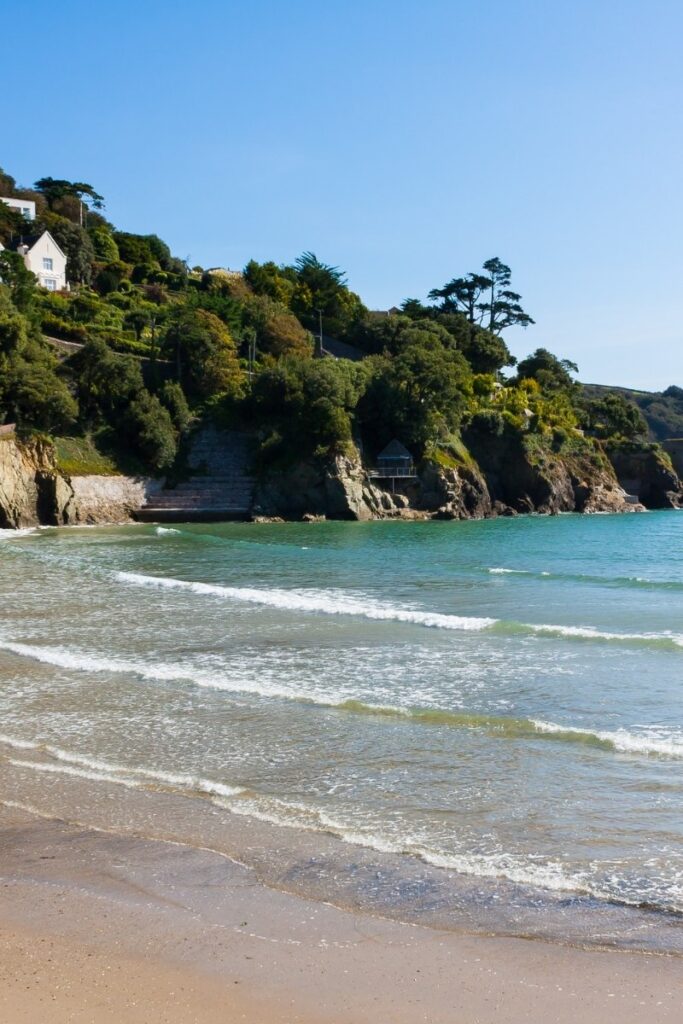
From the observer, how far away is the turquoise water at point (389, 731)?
7457 mm

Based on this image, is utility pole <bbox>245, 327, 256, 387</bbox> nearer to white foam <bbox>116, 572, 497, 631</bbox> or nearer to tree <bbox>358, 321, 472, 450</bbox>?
tree <bbox>358, 321, 472, 450</bbox>

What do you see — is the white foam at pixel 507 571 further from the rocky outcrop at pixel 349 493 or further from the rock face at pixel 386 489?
the rocky outcrop at pixel 349 493

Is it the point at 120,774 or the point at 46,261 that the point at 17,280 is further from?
the point at 120,774

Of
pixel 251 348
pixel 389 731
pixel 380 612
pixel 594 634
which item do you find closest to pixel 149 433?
pixel 251 348

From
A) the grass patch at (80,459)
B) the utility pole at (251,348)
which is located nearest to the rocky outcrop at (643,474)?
the utility pole at (251,348)

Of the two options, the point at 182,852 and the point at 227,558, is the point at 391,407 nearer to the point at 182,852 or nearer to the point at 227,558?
the point at 227,558

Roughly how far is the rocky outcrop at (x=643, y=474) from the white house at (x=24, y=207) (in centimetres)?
6768

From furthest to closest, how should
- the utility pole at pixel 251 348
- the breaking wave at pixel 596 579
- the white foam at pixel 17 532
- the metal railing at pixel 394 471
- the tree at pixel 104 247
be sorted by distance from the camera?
1. the tree at pixel 104 247
2. the utility pole at pixel 251 348
3. the metal railing at pixel 394 471
4. the white foam at pixel 17 532
5. the breaking wave at pixel 596 579

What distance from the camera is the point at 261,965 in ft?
19.3

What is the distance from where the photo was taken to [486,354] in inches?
3536

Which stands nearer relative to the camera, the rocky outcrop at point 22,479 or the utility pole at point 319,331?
the rocky outcrop at point 22,479

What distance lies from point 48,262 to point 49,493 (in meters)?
45.8

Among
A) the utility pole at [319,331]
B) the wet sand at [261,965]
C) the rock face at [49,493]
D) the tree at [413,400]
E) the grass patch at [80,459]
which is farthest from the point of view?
the utility pole at [319,331]

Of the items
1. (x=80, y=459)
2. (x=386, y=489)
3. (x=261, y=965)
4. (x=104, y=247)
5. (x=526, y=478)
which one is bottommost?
(x=261, y=965)
